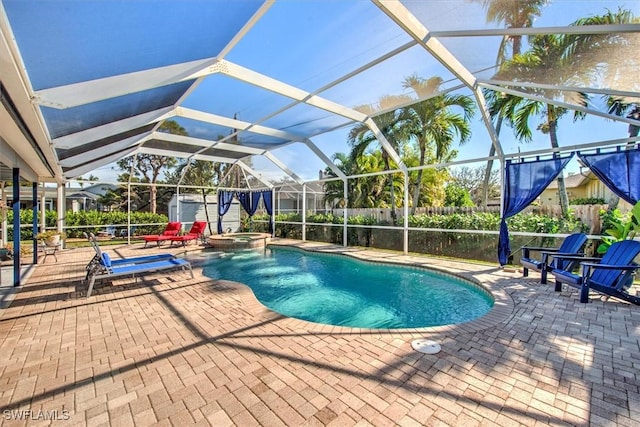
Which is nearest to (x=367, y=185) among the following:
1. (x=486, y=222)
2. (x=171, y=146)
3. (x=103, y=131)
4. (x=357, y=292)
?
(x=486, y=222)

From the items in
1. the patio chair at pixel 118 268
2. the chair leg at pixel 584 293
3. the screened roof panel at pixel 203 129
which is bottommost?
the chair leg at pixel 584 293

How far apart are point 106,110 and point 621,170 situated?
9.72 meters

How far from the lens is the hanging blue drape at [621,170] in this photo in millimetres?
5750

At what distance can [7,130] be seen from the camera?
4090mm

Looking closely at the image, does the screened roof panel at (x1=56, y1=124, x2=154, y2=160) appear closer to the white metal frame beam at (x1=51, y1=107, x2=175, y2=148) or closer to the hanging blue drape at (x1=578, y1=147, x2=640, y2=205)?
the white metal frame beam at (x1=51, y1=107, x2=175, y2=148)

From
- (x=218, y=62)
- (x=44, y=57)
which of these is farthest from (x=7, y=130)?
(x=218, y=62)

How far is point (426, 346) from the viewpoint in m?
3.40

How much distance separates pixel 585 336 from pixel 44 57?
6.62 meters

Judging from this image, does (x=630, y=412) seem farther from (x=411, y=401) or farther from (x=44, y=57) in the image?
(x=44, y=57)

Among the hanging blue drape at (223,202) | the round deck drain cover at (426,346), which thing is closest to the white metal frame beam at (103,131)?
the round deck drain cover at (426,346)

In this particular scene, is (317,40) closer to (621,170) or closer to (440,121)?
(621,170)

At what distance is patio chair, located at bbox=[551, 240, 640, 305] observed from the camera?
15.5 feet

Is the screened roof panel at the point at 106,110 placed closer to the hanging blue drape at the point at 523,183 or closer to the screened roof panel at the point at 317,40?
the screened roof panel at the point at 317,40

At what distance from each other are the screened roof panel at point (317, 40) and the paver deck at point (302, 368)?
4367 mm
